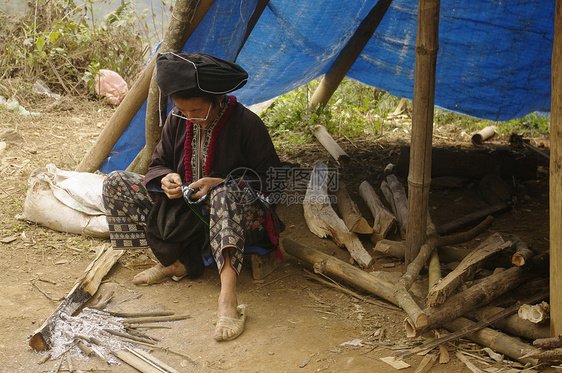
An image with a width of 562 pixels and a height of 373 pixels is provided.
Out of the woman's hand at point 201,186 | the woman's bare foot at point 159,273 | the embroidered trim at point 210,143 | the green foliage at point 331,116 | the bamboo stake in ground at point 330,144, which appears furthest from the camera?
the green foliage at point 331,116

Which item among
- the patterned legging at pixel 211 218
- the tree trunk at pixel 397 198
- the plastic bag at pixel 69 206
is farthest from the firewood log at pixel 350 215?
the plastic bag at pixel 69 206

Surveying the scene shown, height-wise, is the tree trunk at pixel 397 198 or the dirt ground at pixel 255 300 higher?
the tree trunk at pixel 397 198

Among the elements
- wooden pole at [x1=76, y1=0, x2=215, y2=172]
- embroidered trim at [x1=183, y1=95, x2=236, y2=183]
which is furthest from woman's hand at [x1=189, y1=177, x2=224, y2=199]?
wooden pole at [x1=76, y1=0, x2=215, y2=172]

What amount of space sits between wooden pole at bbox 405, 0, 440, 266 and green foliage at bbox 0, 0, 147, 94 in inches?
221

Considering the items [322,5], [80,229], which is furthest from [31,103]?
[322,5]

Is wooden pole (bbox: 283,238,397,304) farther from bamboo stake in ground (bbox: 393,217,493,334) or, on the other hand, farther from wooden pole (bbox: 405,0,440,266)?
wooden pole (bbox: 405,0,440,266)

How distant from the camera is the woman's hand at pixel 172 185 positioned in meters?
2.90

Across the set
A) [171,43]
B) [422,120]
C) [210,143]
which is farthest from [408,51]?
[210,143]

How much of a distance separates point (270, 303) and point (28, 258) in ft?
5.83

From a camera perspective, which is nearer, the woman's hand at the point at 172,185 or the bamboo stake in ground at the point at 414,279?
the bamboo stake in ground at the point at 414,279

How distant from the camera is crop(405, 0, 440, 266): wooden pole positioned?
2641 millimetres

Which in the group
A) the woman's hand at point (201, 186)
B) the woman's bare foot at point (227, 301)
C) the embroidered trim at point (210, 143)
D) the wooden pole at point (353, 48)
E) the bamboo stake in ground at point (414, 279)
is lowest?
the woman's bare foot at point (227, 301)

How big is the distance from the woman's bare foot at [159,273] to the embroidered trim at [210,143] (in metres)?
0.60

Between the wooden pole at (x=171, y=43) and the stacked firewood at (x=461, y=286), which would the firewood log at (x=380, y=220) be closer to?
the stacked firewood at (x=461, y=286)
